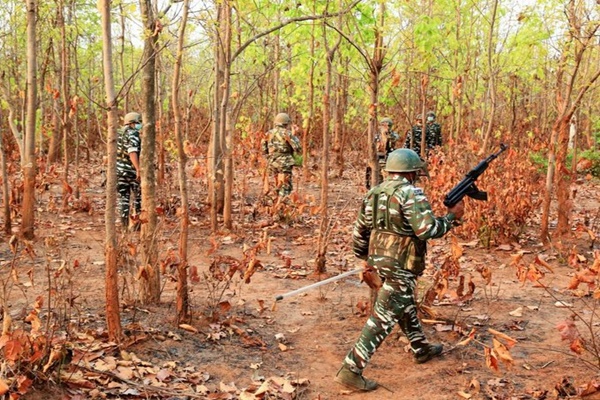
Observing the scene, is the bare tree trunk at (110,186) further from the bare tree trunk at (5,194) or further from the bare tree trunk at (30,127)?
the bare tree trunk at (5,194)

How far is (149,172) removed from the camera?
4.82 meters

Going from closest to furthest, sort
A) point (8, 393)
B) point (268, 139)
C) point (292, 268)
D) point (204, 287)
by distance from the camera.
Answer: point (8, 393)
point (204, 287)
point (292, 268)
point (268, 139)

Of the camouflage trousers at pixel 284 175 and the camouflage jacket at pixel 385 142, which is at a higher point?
the camouflage jacket at pixel 385 142

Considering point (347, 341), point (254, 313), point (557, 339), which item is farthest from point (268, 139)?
point (557, 339)

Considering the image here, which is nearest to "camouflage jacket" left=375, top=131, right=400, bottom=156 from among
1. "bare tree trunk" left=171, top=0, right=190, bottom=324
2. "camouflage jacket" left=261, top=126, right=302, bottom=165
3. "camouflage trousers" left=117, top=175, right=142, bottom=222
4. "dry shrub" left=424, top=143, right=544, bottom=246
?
"camouflage jacket" left=261, top=126, right=302, bottom=165

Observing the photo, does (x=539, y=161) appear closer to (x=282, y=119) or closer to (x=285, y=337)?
(x=282, y=119)

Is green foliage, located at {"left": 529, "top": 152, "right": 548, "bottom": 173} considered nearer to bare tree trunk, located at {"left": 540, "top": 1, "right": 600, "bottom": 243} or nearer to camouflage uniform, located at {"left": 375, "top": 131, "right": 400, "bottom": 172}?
camouflage uniform, located at {"left": 375, "top": 131, "right": 400, "bottom": 172}

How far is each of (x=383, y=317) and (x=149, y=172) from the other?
93.1 inches

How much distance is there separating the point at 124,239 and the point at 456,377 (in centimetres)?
308

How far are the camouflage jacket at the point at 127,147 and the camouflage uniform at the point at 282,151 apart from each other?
2.60m

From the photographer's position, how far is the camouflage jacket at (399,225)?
3.90m

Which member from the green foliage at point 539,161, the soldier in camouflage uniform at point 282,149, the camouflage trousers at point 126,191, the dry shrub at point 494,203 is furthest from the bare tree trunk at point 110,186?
the green foliage at point 539,161

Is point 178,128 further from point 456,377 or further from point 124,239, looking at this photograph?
point 456,377

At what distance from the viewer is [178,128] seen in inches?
191
